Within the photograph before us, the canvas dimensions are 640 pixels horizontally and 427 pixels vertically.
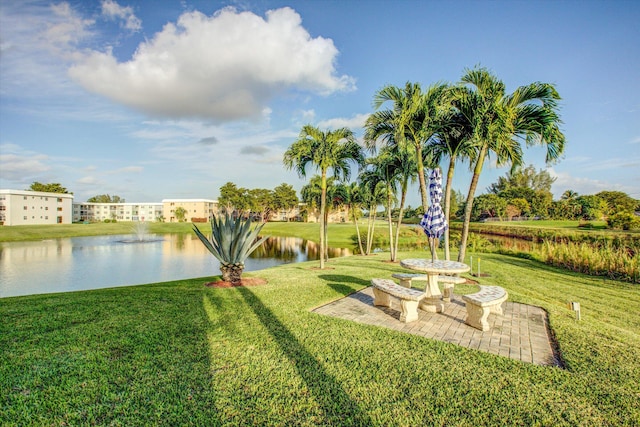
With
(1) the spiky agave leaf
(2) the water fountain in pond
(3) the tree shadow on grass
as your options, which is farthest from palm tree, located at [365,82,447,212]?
(2) the water fountain in pond

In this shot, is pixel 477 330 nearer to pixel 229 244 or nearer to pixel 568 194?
pixel 229 244

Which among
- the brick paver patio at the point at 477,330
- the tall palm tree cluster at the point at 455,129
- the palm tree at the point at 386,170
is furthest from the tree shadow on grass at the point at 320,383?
the palm tree at the point at 386,170

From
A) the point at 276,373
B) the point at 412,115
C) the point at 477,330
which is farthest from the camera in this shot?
the point at 412,115

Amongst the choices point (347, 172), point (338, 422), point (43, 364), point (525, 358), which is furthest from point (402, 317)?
point (347, 172)

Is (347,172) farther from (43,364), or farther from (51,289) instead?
(51,289)

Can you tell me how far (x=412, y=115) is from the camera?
938 cm

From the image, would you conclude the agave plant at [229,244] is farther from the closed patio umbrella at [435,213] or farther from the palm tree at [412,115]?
the palm tree at [412,115]

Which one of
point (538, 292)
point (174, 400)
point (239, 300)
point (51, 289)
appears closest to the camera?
point (174, 400)

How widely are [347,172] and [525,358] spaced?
9107 millimetres

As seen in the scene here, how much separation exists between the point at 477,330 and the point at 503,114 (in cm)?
606

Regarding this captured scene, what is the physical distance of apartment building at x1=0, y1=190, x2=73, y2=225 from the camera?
4938 centimetres

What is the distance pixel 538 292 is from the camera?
28.1 ft

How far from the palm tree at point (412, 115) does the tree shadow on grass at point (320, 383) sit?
6708mm

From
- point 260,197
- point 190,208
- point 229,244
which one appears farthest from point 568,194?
point 190,208
